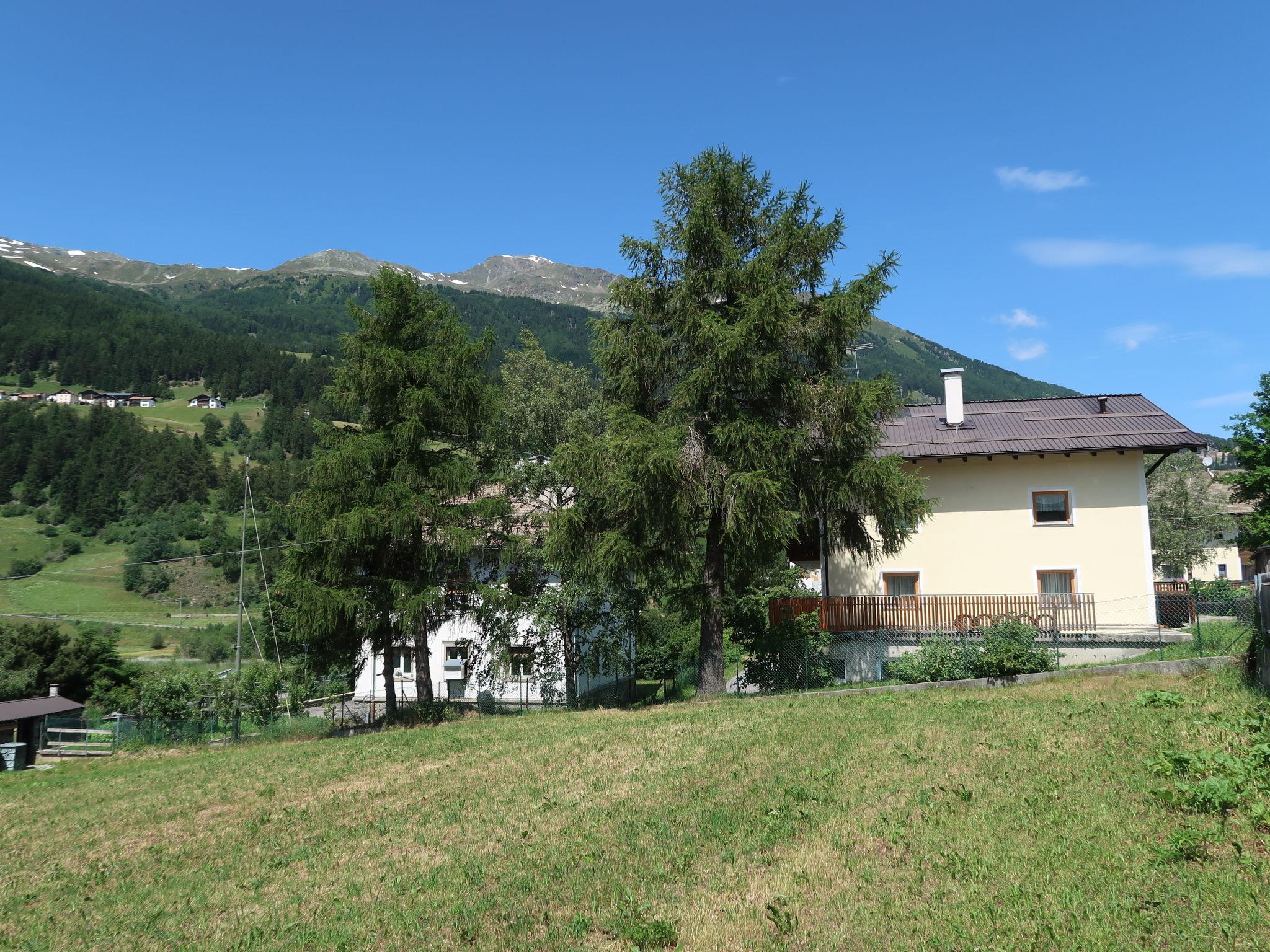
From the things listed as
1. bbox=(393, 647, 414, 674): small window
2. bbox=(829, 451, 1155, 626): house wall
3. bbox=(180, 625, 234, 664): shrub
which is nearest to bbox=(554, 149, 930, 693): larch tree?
bbox=(829, 451, 1155, 626): house wall

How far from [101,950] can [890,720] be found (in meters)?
11.0

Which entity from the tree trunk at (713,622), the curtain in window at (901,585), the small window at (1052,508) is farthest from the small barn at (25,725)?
the small window at (1052,508)

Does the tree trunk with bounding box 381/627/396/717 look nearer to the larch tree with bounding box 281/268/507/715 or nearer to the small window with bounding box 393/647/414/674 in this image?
the larch tree with bounding box 281/268/507/715

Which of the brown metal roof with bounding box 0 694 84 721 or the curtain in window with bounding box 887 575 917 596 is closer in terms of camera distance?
the curtain in window with bounding box 887 575 917 596

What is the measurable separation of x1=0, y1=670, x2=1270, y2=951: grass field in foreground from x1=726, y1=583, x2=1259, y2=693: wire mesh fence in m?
4.32

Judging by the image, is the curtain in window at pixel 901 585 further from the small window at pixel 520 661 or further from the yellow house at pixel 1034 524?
the small window at pixel 520 661

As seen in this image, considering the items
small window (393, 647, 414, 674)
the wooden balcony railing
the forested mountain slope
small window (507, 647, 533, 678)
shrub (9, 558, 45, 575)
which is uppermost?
the forested mountain slope

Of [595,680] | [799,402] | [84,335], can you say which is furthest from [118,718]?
[84,335]

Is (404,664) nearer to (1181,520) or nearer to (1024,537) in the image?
(1024,537)

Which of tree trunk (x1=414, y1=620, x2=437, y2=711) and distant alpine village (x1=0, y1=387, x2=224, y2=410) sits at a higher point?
distant alpine village (x1=0, y1=387, x2=224, y2=410)

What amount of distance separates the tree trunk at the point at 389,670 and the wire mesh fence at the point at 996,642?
998cm

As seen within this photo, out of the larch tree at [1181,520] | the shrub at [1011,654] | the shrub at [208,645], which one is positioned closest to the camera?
the shrub at [1011,654]

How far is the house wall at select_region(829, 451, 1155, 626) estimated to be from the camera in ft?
81.6

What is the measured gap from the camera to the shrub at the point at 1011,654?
1869 cm
